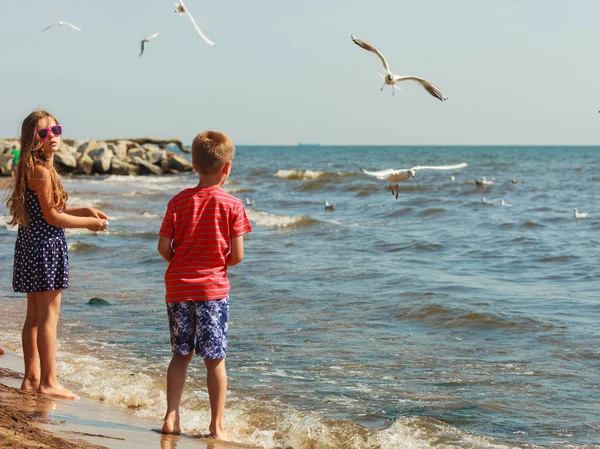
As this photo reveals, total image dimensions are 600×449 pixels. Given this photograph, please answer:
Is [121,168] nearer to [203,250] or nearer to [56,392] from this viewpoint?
[56,392]

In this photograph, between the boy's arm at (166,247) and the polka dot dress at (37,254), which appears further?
the polka dot dress at (37,254)

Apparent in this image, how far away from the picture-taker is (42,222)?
4648 mm

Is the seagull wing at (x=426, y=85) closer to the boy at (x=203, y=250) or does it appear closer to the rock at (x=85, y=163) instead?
the boy at (x=203, y=250)

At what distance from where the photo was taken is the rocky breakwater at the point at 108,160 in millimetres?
41500

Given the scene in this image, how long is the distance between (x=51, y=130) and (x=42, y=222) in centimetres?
53

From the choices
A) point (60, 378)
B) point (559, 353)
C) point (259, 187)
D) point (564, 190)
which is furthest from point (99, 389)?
point (259, 187)

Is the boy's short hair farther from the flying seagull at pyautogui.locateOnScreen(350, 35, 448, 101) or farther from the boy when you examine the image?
the flying seagull at pyautogui.locateOnScreen(350, 35, 448, 101)

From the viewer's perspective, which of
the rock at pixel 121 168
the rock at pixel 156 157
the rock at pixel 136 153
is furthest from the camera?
the rock at pixel 136 153

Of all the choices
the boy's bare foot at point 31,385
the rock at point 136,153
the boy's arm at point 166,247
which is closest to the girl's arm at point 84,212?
the boy's arm at point 166,247

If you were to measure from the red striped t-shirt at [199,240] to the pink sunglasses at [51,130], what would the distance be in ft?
3.34

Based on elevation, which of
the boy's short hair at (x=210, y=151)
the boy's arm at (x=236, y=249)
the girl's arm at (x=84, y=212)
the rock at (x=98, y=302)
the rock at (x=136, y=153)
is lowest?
the rock at (x=98, y=302)

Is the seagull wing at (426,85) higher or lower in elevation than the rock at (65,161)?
higher

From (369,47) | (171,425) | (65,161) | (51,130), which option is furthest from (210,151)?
(65,161)

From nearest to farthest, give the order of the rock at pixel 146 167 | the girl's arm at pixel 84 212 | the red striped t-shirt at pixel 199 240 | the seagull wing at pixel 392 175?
the red striped t-shirt at pixel 199 240
the girl's arm at pixel 84 212
the seagull wing at pixel 392 175
the rock at pixel 146 167
